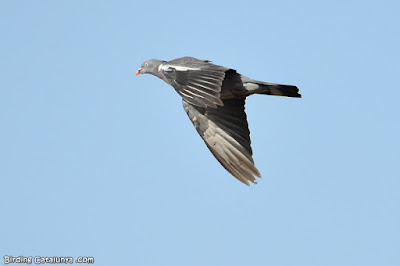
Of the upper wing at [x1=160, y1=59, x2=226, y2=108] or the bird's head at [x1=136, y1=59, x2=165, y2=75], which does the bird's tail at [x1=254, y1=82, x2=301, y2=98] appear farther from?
the bird's head at [x1=136, y1=59, x2=165, y2=75]

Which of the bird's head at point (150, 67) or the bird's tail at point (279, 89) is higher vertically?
the bird's head at point (150, 67)

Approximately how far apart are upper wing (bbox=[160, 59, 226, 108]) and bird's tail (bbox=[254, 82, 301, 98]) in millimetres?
1112

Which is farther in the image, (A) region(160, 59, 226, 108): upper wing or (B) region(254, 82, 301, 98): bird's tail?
(B) region(254, 82, 301, 98): bird's tail

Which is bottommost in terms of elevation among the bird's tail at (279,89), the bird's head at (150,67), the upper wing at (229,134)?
the upper wing at (229,134)

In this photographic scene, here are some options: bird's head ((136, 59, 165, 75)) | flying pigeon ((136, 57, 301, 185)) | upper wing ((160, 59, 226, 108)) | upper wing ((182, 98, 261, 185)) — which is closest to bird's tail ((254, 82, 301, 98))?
flying pigeon ((136, 57, 301, 185))

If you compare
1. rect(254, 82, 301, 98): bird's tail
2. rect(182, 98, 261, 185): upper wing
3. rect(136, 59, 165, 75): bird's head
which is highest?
rect(136, 59, 165, 75): bird's head

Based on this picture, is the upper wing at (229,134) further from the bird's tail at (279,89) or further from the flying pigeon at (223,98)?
the bird's tail at (279,89)

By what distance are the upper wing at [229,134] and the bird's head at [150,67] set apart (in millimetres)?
945

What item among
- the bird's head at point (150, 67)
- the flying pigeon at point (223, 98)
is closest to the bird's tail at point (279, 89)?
the flying pigeon at point (223, 98)

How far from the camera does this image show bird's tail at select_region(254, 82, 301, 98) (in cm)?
1272

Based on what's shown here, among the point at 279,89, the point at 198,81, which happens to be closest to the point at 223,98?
the point at 279,89

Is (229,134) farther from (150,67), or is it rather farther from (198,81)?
(198,81)

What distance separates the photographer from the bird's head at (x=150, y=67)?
1418 centimetres

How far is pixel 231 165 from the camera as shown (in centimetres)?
1322
